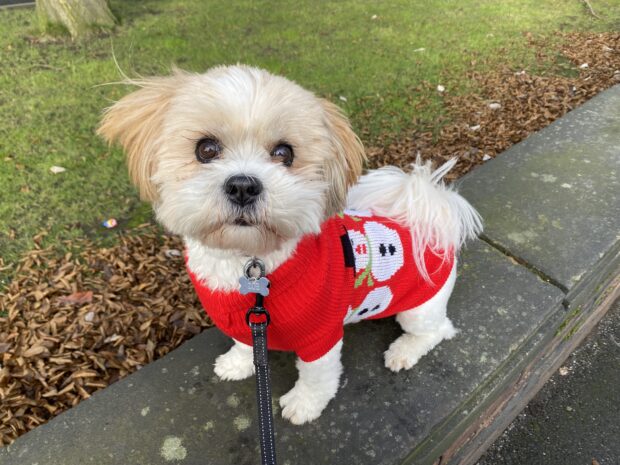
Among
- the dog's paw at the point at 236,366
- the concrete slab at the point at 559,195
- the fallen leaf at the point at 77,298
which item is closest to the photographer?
the dog's paw at the point at 236,366

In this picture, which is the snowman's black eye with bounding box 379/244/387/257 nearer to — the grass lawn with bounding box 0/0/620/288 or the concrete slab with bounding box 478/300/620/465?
the concrete slab with bounding box 478/300/620/465

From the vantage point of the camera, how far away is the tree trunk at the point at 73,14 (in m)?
5.99

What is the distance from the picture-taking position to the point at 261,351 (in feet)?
4.99

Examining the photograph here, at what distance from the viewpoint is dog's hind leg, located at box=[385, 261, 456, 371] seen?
2.10 m

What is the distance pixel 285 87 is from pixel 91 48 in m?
5.55

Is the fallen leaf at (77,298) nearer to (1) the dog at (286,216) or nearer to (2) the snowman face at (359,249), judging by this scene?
(1) the dog at (286,216)

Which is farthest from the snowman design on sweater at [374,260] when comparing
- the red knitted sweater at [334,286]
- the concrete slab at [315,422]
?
the concrete slab at [315,422]

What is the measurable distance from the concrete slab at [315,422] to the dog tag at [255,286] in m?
0.73

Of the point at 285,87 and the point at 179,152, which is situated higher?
the point at 285,87

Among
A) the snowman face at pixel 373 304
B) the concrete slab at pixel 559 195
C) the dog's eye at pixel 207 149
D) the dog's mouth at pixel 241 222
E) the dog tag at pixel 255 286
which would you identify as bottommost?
the concrete slab at pixel 559 195

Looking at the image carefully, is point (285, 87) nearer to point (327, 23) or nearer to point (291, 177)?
point (291, 177)

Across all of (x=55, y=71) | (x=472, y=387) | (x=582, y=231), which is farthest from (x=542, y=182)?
(x=55, y=71)

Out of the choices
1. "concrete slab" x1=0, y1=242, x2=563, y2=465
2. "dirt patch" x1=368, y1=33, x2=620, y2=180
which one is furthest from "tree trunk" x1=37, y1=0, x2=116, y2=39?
"concrete slab" x1=0, y1=242, x2=563, y2=465

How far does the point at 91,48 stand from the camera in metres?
5.91
